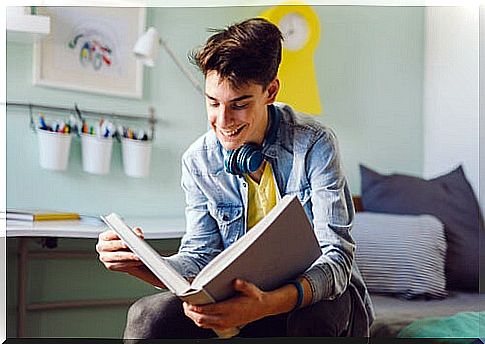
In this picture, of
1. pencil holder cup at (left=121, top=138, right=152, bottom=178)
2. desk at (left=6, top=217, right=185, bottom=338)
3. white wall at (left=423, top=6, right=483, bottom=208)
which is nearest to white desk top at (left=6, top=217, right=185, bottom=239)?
desk at (left=6, top=217, right=185, bottom=338)

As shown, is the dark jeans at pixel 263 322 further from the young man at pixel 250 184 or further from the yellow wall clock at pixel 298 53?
the yellow wall clock at pixel 298 53

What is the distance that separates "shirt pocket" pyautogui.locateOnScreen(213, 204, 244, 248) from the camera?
2.09 metres

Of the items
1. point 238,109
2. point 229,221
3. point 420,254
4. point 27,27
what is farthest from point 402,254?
point 27,27

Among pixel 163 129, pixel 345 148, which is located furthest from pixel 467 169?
pixel 163 129

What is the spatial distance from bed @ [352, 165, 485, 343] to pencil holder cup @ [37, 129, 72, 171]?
0.72 metres

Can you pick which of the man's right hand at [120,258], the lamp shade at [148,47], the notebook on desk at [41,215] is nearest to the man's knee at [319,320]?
the man's right hand at [120,258]

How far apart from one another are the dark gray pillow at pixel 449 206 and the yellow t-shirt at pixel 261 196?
28 cm

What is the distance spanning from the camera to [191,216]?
2141mm

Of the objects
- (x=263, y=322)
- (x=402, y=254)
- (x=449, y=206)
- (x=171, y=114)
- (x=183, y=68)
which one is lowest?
(x=263, y=322)

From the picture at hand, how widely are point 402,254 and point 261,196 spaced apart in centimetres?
42

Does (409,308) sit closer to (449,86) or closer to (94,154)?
(449,86)

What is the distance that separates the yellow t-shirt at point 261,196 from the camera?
2.08 meters

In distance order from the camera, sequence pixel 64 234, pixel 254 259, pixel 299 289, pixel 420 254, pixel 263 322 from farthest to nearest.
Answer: pixel 420 254, pixel 64 234, pixel 263 322, pixel 299 289, pixel 254 259

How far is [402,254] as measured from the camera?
226cm
